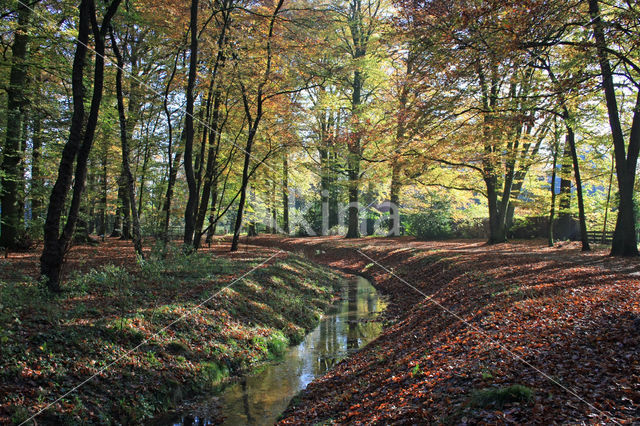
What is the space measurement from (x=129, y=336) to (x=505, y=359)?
5296 mm

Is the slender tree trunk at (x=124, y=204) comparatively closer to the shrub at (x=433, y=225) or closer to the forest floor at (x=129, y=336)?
the forest floor at (x=129, y=336)

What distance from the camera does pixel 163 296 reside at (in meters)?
8.04

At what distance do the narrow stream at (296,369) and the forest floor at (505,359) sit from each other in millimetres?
409

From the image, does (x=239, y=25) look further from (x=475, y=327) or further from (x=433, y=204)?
(x=433, y=204)

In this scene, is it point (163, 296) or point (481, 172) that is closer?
point (163, 296)

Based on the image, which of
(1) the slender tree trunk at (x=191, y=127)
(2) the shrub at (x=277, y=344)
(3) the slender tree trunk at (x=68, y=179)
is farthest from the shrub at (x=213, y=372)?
(1) the slender tree trunk at (x=191, y=127)

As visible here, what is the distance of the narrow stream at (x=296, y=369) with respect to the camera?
18.0 ft

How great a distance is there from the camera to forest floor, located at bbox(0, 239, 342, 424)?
4684 mm

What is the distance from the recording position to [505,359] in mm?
4629

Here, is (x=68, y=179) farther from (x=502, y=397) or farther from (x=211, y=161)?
(x=211, y=161)

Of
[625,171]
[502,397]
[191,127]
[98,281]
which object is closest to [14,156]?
[191,127]

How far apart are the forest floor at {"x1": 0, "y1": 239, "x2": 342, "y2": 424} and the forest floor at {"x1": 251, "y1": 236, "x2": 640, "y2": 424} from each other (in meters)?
1.88

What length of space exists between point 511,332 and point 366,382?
2.14 m

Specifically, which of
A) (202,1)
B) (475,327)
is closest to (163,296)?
(475,327)
